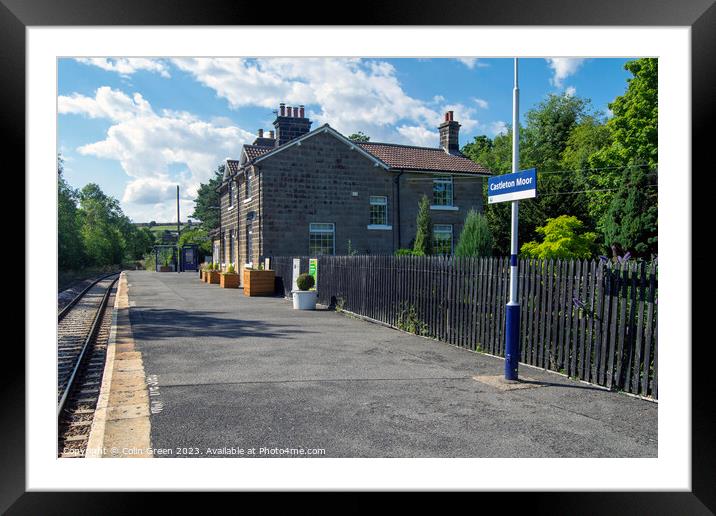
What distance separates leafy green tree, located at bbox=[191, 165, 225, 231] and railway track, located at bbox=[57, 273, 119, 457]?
63.6 meters

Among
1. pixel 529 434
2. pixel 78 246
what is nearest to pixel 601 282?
pixel 529 434

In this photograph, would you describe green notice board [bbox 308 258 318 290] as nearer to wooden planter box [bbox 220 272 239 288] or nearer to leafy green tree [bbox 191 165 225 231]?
wooden planter box [bbox 220 272 239 288]

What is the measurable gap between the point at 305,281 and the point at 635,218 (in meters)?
15.0

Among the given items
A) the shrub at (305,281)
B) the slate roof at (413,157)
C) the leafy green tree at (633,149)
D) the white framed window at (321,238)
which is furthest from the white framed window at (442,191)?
the shrub at (305,281)

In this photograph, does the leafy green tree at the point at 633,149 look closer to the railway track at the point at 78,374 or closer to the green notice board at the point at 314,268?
the green notice board at the point at 314,268

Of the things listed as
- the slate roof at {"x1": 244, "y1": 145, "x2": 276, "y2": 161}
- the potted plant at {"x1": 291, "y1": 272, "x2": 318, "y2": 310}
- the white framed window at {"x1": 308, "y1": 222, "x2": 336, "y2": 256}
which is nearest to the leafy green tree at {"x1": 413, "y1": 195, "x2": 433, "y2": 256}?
the white framed window at {"x1": 308, "y1": 222, "x2": 336, "y2": 256}

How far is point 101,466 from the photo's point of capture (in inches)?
169

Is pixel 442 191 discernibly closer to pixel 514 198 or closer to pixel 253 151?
pixel 253 151

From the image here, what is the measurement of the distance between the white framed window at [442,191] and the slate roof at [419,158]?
568 millimetres

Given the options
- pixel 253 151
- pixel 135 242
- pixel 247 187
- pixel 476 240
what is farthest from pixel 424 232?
pixel 135 242

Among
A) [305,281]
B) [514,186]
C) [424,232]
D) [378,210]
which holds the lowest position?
[305,281]

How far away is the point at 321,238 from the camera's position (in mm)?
25141
